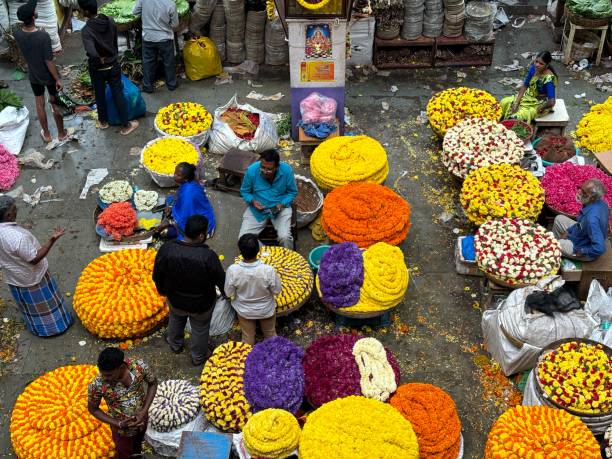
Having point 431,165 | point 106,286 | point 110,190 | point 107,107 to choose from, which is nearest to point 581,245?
point 431,165

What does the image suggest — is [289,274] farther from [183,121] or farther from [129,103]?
[129,103]

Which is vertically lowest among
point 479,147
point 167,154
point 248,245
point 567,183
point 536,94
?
point 167,154

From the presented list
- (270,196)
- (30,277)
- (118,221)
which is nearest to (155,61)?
(118,221)

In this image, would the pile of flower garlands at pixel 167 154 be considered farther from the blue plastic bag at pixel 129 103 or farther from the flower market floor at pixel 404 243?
the blue plastic bag at pixel 129 103

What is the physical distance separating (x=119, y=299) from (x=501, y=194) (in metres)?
4.03

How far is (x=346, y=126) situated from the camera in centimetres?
930

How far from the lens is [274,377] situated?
5281mm

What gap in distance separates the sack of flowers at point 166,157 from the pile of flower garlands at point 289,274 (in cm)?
194

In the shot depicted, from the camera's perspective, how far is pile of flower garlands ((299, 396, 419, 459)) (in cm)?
462

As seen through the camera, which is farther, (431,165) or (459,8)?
(459,8)

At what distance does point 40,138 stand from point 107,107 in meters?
1.00

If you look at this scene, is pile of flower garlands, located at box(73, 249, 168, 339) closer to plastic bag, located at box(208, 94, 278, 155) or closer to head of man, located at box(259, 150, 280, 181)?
head of man, located at box(259, 150, 280, 181)

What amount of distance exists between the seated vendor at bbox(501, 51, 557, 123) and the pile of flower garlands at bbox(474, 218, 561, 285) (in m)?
2.34

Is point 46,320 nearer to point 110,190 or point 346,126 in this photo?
point 110,190
